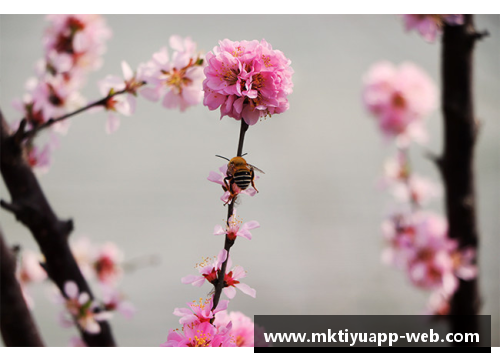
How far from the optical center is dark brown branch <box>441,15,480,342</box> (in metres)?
0.73

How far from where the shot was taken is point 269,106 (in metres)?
0.40

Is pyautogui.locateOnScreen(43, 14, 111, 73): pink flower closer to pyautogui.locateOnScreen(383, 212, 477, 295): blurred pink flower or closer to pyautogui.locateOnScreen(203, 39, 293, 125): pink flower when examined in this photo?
pyautogui.locateOnScreen(203, 39, 293, 125): pink flower

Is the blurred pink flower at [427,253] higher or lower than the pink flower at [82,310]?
higher

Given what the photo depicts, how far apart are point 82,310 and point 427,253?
0.74m

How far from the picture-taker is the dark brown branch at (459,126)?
0.73m

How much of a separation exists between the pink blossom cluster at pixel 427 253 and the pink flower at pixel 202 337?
0.59 metres

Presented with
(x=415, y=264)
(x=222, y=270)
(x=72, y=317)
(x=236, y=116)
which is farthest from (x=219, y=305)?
(x=415, y=264)

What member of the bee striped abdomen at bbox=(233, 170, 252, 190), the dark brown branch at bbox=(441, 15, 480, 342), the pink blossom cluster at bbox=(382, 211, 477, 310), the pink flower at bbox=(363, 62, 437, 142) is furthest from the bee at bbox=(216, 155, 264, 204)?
the pink flower at bbox=(363, 62, 437, 142)

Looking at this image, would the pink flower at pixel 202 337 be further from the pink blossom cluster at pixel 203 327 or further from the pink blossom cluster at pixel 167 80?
the pink blossom cluster at pixel 167 80

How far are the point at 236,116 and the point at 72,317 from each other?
39 cm

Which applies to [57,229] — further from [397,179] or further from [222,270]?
[397,179]

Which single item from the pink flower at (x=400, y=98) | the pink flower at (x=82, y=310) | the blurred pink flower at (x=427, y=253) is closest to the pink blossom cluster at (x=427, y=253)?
the blurred pink flower at (x=427, y=253)

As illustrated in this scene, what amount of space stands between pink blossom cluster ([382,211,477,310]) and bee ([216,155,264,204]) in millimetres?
582

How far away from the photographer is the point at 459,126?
74 cm
